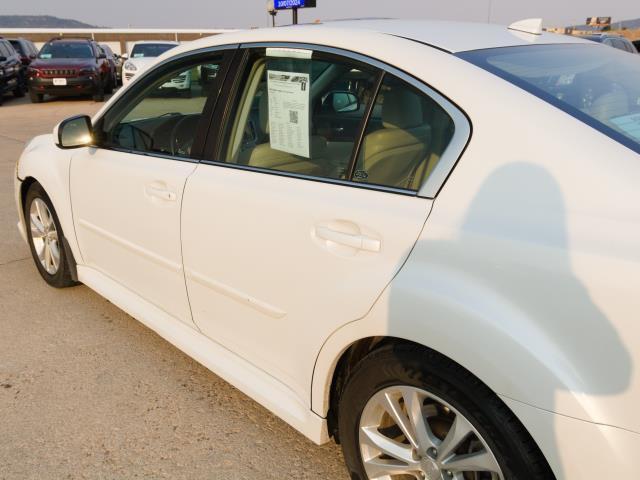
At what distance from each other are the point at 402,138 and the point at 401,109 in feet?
0.32

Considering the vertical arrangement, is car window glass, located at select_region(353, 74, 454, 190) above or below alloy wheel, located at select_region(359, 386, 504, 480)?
above

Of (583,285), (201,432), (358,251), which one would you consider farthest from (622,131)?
(201,432)

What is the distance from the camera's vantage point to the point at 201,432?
98.8 inches

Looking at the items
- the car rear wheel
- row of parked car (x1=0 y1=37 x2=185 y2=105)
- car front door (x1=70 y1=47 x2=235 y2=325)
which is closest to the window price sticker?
car front door (x1=70 y1=47 x2=235 y2=325)

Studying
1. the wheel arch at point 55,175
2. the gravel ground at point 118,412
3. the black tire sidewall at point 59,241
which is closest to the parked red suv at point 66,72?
the black tire sidewall at point 59,241

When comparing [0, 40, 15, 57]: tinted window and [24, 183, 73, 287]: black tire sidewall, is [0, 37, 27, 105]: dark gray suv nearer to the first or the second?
[0, 40, 15, 57]: tinted window

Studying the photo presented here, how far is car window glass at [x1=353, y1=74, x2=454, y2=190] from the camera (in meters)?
1.77

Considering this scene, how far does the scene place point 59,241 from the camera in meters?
3.61

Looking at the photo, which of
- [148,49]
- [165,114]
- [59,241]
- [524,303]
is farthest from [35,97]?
[524,303]

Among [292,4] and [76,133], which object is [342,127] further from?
[292,4]

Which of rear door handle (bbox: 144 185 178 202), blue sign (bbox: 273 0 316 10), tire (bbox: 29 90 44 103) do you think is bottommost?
tire (bbox: 29 90 44 103)

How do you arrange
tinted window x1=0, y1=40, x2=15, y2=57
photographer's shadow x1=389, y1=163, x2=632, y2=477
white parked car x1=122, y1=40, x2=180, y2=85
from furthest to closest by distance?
tinted window x1=0, y1=40, x2=15, y2=57 < white parked car x1=122, y1=40, x2=180, y2=85 < photographer's shadow x1=389, y1=163, x2=632, y2=477

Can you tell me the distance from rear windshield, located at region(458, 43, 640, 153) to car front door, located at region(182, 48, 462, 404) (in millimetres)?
310

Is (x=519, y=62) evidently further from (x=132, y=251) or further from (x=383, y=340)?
(x=132, y=251)
